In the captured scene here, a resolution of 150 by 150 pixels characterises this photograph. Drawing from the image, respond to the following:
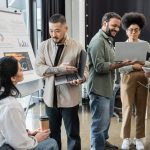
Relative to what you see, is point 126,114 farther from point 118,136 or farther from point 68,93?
point 68,93

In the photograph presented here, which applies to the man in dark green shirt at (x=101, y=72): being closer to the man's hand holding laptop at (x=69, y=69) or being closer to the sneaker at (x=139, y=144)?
the man's hand holding laptop at (x=69, y=69)

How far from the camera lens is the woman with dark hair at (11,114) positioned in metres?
1.59

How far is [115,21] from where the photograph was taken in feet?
8.45

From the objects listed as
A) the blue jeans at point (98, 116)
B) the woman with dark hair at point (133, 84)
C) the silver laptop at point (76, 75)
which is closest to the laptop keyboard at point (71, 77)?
the silver laptop at point (76, 75)

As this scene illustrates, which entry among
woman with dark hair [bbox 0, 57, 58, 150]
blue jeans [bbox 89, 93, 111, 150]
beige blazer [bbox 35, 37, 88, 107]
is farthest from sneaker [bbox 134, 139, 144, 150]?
woman with dark hair [bbox 0, 57, 58, 150]

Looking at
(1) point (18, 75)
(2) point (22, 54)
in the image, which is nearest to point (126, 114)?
(2) point (22, 54)

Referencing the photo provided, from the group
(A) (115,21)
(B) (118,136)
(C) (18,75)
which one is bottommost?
(B) (118,136)

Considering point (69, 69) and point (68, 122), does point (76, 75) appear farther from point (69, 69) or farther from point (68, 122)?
point (68, 122)

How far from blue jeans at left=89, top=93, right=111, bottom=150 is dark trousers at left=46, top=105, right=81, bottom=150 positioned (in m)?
0.24

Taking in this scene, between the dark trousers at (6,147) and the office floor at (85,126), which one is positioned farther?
the office floor at (85,126)

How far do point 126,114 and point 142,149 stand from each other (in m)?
0.42

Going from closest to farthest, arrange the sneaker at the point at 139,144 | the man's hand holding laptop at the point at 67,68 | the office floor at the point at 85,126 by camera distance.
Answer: the man's hand holding laptop at the point at 67,68
the sneaker at the point at 139,144
the office floor at the point at 85,126

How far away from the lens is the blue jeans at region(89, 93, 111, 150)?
8.43ft

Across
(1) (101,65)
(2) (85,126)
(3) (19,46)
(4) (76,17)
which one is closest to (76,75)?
(1) (101,65)
